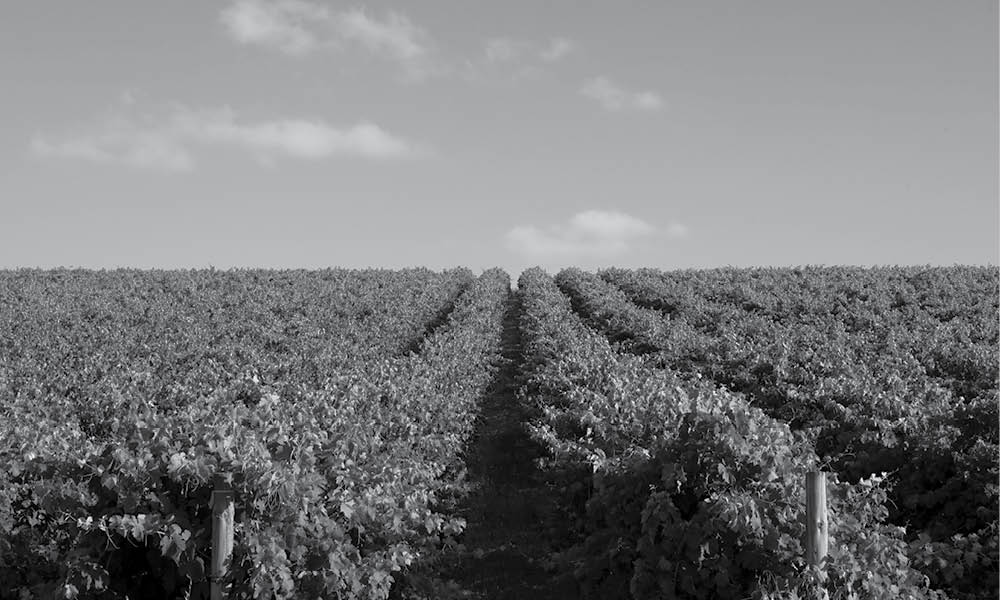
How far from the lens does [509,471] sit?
15.8 meters

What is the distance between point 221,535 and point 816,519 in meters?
4.80

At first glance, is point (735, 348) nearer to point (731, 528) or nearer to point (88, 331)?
point (731, 528)

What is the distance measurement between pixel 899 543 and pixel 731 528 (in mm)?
1572

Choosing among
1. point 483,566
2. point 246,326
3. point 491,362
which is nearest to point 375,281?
point 246,326

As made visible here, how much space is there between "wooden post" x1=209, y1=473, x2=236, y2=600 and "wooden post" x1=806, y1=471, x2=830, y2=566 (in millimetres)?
4664

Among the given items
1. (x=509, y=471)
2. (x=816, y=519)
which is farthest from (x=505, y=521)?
(x=816, y=519)

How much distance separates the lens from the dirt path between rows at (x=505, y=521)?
10430 millimetres

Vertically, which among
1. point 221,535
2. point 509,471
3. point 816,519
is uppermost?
point 816,519

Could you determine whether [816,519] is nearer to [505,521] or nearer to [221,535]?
[221,535]

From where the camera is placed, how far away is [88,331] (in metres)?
30.4

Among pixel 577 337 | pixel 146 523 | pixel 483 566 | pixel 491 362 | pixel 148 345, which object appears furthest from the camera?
pixel 491 362

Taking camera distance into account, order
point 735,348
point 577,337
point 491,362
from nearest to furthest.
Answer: point 735,348, point 577,337, point 491,362

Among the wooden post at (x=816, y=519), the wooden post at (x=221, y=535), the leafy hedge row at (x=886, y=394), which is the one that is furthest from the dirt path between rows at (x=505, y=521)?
the leafy hedge row at (x=886, y=394)

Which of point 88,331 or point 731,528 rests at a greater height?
point 88,331
